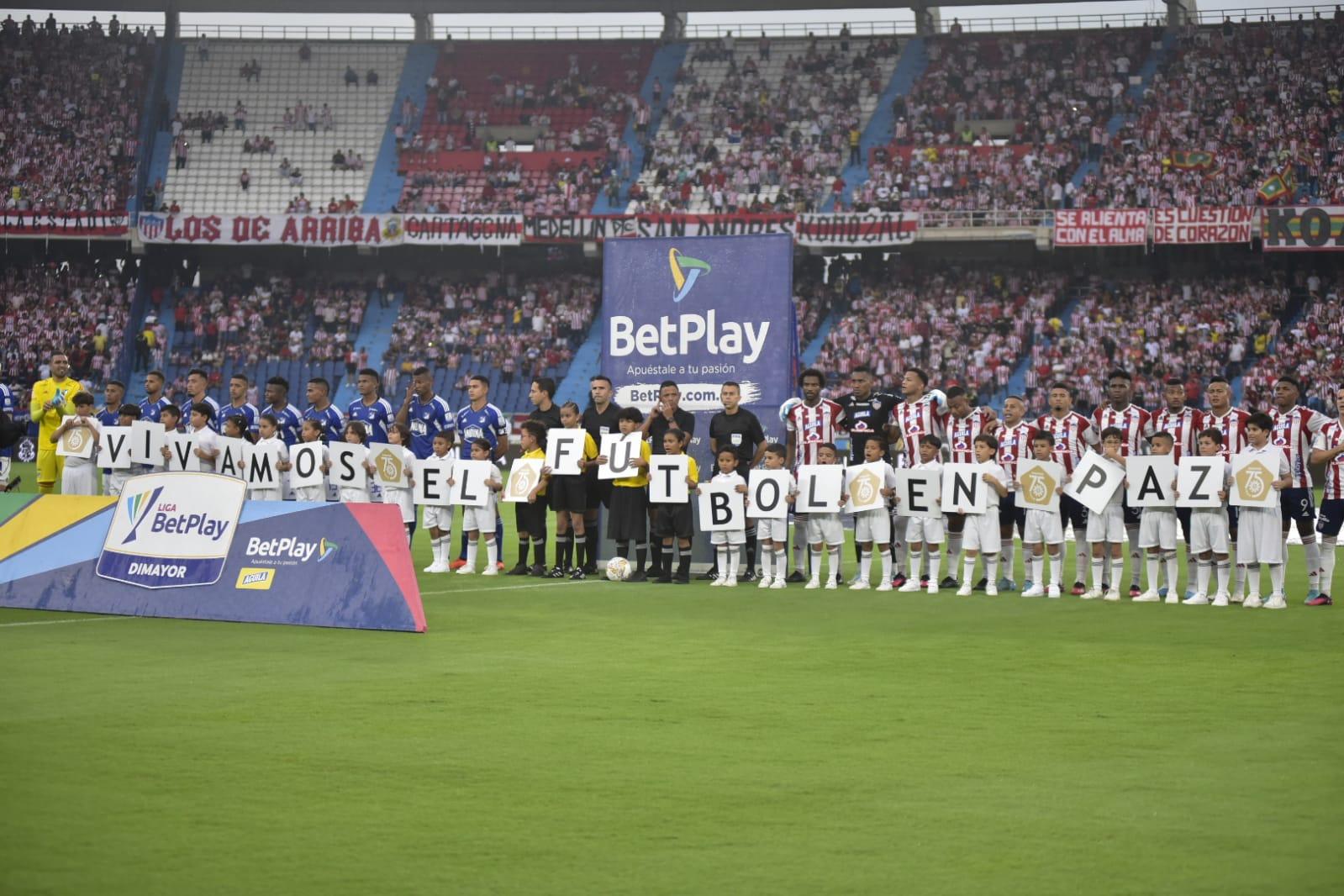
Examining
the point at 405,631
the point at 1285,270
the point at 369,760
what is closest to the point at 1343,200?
the point at 1285,270

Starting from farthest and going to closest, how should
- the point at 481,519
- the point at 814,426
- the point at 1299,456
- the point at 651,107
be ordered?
the point at 651,107 → the point at 481,519 → the point at 814,426 → the point at 1299,456

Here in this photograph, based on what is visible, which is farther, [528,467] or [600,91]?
[600,91]

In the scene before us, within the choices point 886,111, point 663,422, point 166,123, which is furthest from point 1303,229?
point 166,123

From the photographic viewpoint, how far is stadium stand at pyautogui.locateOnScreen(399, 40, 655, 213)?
5072cm

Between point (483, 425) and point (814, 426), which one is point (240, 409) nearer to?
point (483, 425)

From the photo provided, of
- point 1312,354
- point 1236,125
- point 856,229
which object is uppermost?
point 1236,125

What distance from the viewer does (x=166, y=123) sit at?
178 ft

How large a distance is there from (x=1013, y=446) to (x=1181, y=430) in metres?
1.83

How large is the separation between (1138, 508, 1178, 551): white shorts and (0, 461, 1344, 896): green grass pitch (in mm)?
2694

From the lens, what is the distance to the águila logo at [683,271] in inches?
762

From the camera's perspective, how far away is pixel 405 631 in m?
13.3

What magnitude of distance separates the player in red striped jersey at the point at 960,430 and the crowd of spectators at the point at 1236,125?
94.4 feet

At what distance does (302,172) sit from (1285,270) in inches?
1222

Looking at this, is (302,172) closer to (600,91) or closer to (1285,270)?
(600,91)
